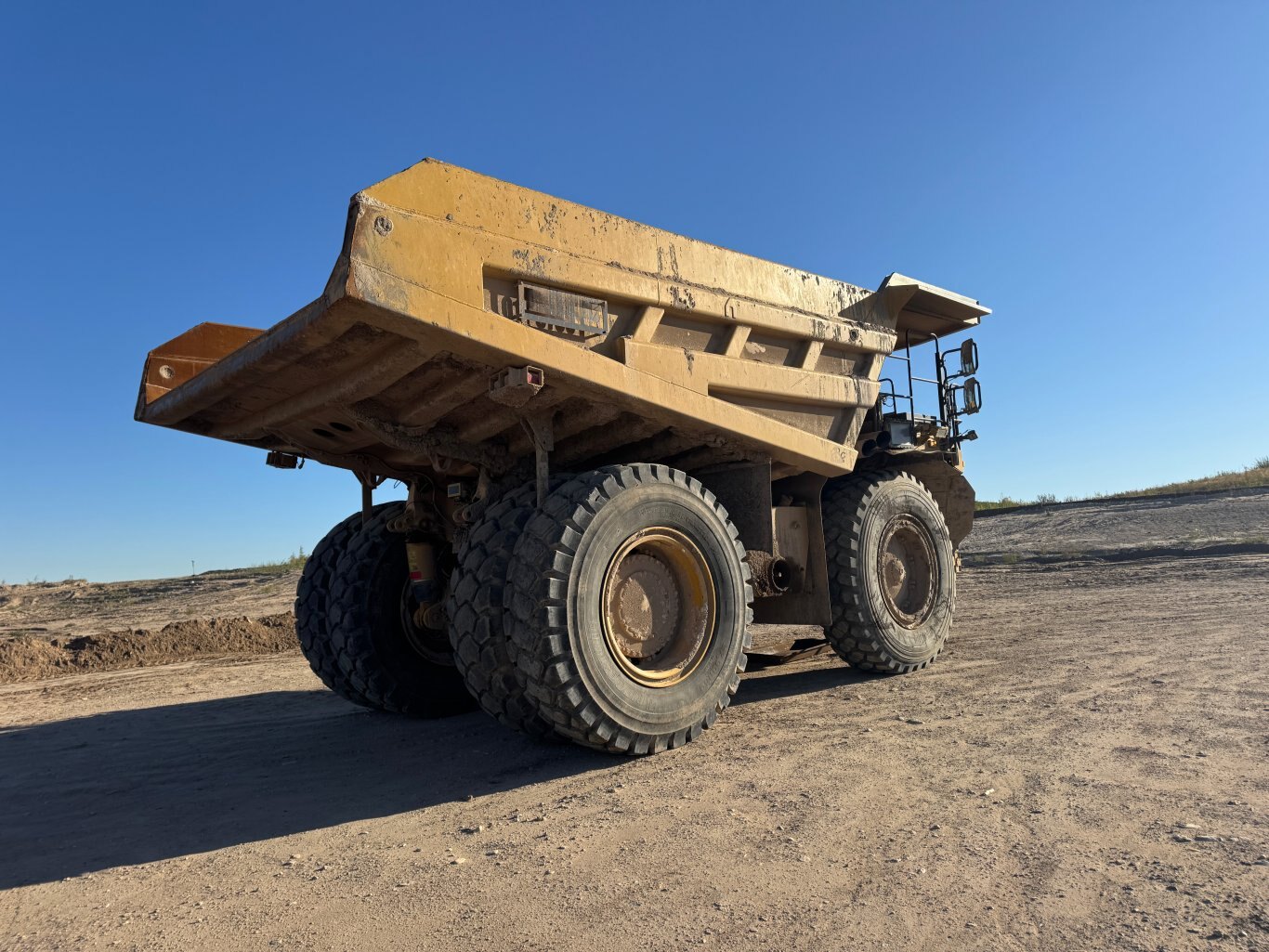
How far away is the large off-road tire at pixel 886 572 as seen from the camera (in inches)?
232

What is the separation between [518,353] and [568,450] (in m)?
1.31

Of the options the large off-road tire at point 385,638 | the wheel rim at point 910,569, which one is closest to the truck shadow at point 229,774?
the large off-road tire at point 385,638

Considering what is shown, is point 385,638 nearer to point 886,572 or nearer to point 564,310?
point 564,310

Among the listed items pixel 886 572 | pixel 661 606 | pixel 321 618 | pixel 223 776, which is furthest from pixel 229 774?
pixel 886 572

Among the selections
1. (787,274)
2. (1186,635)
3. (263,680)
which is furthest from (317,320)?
(1186,635)

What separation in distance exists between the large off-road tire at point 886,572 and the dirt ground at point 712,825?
29 cm

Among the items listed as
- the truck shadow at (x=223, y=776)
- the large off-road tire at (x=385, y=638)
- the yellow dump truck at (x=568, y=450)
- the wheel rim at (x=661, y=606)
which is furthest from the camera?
the large off-road tire at (x=385, y=638)

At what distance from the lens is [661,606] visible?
4508mm

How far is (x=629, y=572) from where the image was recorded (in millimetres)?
4375

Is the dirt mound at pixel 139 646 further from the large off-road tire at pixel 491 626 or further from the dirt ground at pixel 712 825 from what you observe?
the large off-road tire at pixel 491 626

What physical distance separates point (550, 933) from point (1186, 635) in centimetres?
673

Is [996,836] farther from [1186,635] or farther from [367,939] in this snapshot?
[1186,635]

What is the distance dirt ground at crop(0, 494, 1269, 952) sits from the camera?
2.30 metres

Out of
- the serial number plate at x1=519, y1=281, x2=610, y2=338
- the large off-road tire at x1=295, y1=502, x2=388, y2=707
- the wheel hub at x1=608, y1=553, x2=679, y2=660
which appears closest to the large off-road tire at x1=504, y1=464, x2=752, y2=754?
the wheel hub at x1=608, y1=553, x2=679, y2=660
